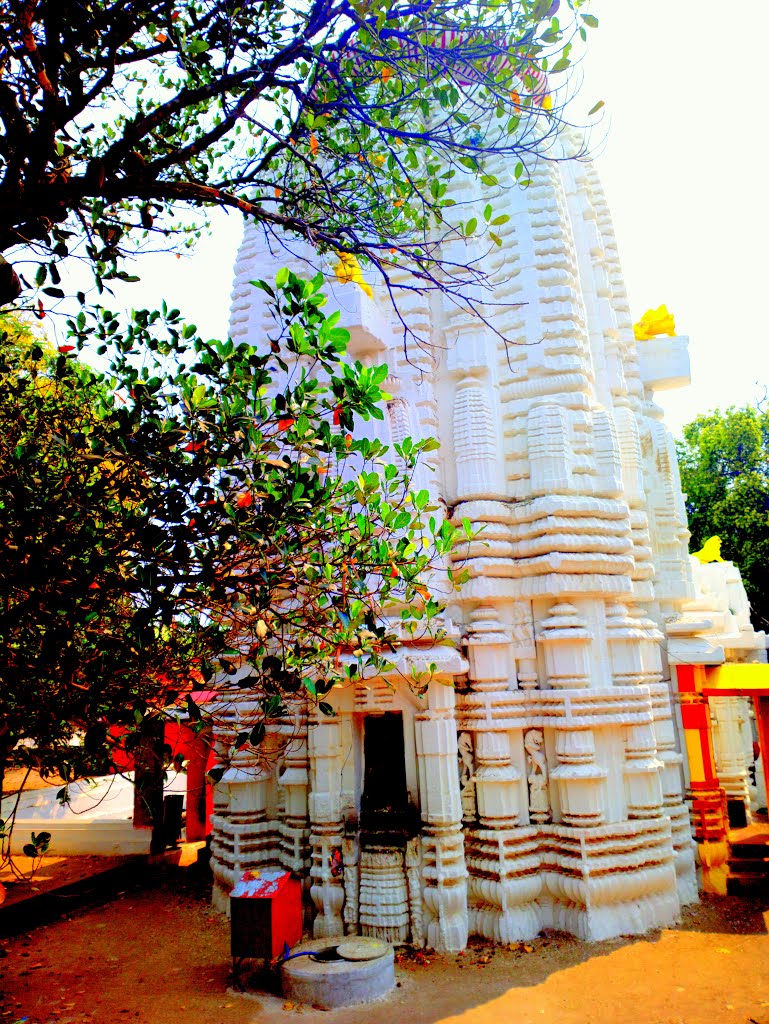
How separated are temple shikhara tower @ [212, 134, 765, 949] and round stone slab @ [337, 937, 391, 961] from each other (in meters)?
0.64

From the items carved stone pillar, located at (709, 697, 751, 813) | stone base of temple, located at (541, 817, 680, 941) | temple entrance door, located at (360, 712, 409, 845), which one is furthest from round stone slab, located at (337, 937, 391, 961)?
carved stone pillar, located at (709, 697, 751, 813)

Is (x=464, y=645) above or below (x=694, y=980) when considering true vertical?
above

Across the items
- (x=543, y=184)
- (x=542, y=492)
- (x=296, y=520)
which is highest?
(x=543, y=184)

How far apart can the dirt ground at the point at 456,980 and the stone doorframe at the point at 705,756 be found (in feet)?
4.80

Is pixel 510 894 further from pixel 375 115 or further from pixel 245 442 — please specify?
pixel 375 115

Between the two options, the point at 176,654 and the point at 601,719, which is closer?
the point at 176,654

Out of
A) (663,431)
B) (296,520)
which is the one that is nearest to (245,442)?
(296,520)

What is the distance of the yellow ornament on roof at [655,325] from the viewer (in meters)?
12.4

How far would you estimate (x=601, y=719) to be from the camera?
8.22 meters

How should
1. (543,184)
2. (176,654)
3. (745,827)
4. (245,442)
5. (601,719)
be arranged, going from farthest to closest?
(745,827)
(543,184)
(601,719)
(176,654)
(245,442)

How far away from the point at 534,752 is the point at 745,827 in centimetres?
703

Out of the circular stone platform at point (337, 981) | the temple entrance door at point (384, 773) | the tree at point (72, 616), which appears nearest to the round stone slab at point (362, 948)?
the circular stone platform at point (337, 981)

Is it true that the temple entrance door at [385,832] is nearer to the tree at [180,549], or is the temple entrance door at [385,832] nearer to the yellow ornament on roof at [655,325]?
the tree at [180,549]

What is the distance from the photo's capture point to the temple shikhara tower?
25.4 ft
